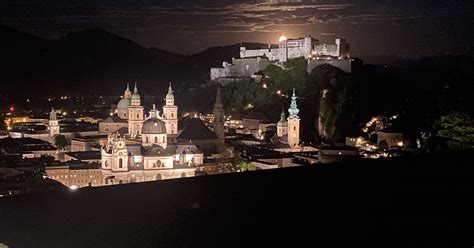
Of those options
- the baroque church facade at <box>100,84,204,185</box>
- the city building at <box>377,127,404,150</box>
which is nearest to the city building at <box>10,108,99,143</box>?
the baroque church facade at <box>100,84,204,185</box>

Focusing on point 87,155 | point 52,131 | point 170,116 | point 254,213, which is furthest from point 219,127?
point 254,213

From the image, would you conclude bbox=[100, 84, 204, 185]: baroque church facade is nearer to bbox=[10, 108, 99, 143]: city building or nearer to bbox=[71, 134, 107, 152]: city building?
bbox=[71, 134, 107, 152]: city building

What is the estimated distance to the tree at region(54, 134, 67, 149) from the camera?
40.5 meters

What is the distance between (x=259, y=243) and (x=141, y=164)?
22.6 m

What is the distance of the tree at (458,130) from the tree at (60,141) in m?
33.2

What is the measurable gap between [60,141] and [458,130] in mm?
34687

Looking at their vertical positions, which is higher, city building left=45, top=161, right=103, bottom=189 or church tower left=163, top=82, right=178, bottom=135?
church tower left=163, top=82, right=178, bottom=135

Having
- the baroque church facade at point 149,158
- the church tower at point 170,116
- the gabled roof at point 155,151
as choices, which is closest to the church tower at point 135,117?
the church tower at point 170,116

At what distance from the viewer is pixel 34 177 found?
21.8 meters

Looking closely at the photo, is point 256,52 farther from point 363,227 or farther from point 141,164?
point 363,227

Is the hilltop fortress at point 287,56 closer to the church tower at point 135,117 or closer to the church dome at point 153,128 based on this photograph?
the church tower at point 135,117

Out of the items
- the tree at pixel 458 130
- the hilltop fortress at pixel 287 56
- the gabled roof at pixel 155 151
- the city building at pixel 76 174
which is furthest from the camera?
the hilltop fortress at pixel 287 56

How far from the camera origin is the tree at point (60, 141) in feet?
133

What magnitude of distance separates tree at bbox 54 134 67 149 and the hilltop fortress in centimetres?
1651
